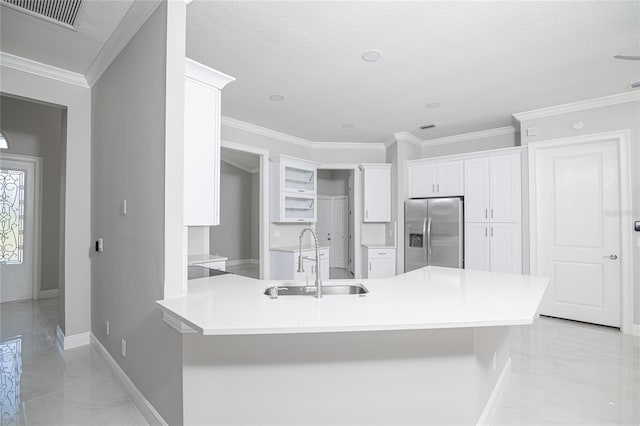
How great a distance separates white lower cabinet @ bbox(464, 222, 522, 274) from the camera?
4219 mm

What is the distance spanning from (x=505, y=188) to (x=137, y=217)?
4.34 metres

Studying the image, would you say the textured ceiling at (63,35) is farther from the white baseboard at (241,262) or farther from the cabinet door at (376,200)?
the white baseboard at (241,262)

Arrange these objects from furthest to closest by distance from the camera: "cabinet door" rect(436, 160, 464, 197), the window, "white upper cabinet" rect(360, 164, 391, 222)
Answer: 1. "white upper cabinet" rect(360, 164, 391, 222)
2. "cabinet door" rect(436, 160, 464, 197)
3. the window

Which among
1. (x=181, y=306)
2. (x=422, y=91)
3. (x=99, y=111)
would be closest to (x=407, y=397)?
(x=181, y=306)

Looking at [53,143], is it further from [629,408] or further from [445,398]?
[629,408]

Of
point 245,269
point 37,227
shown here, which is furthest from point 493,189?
point 37,227

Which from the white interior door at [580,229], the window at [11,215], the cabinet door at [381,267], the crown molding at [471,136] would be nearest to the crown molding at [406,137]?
the crown molding at [471,136]

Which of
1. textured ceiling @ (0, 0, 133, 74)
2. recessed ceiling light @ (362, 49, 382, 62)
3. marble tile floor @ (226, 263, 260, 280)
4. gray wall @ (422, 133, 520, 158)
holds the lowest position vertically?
marble tile floor @ (226, 263, 260, 280)

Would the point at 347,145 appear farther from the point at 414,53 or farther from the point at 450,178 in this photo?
the point at 414,53

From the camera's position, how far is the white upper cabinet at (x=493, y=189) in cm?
423

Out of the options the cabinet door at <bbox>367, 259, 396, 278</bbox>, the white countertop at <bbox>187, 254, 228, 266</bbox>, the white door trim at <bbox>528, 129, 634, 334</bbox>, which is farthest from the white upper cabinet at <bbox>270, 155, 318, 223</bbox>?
the white door trim at <bbox>528, 129, 634, 334</bbox>

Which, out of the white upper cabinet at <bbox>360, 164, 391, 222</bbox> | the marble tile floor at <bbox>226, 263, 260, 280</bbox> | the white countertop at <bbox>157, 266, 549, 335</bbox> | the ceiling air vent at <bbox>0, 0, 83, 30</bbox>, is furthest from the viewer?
the marble tile floor at <bbox>226, 263, 260, 280</bbox>

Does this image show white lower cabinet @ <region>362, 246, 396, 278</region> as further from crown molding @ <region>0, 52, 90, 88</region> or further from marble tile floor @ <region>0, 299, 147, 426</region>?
crown molding @ <region>0, 52, 90, 88</region>

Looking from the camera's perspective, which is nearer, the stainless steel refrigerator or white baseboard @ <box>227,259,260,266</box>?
the stainless steel refrigerator
